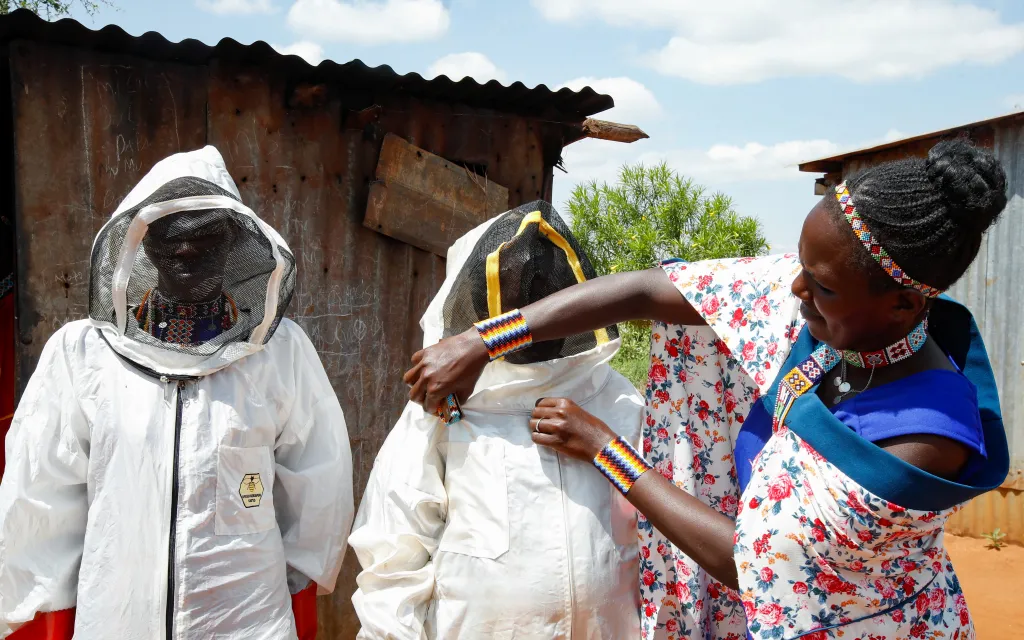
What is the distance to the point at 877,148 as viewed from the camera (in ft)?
24.6

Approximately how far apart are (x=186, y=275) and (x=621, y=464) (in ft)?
4.69

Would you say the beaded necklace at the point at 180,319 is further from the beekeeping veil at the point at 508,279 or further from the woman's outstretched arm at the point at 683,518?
the woman's outstretched arm at the point at 683,518

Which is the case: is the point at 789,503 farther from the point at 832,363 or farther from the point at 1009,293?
the point at 1009,293

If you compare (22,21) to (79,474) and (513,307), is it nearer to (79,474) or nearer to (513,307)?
(79,474)

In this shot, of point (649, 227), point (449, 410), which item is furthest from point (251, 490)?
point (649, 227)

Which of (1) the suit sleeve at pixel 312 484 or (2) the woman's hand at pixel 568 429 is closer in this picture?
(2) the woman's hand at pixel 568 429

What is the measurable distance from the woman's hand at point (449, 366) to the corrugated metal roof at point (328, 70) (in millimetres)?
2317

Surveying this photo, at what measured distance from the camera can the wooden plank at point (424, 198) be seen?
13.7 feet

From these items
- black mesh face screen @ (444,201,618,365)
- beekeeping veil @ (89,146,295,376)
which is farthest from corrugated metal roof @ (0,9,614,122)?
black mesh face screen @ (444,201,618,365)

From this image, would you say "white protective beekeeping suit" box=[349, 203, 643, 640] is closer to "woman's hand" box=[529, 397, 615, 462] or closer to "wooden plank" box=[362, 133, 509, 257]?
"woman's hand" box=[529, 397, 615, 462]

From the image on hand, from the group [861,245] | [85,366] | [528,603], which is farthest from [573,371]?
[85,366]

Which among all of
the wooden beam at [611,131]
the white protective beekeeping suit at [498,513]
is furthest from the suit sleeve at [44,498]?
the wooden beam at [611,131]

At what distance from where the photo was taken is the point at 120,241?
2.35 metres

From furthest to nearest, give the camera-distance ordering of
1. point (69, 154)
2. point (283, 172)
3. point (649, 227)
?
point (649, 227) < point (283, 172) < point (69, 154)
